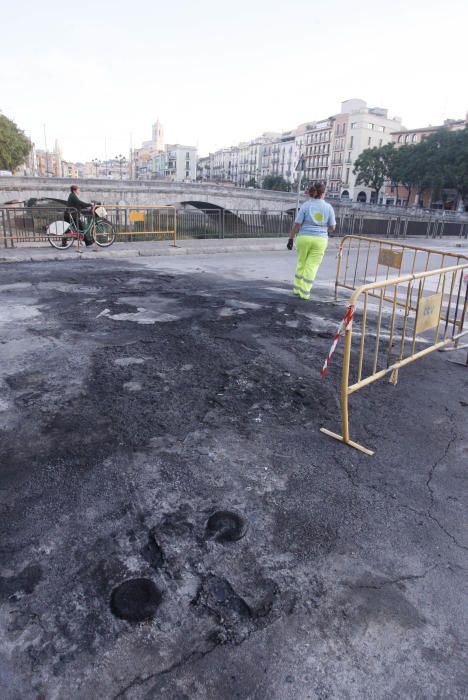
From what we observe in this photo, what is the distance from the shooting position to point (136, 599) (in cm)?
245

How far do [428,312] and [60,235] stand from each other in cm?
1230

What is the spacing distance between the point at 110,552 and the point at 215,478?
0.95 metres

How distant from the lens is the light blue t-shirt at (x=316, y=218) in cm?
834

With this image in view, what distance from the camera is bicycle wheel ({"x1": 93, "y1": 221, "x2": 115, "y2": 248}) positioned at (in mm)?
15502

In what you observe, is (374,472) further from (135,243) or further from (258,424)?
(135,243)

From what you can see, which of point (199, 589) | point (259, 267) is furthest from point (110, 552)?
point (259, 267)

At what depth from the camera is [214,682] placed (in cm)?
204

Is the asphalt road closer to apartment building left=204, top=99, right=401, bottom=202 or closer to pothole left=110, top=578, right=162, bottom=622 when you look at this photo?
pothole left=110, top=578, right=162, bottom=622

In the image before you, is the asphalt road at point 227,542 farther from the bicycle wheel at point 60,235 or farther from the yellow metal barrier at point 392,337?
the bicycle wheel at point 60,235

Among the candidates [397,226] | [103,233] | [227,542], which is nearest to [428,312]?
[227,542]

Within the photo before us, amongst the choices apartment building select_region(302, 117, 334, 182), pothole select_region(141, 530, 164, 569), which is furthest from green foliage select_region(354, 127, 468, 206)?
pothole select_region(141, 530, 164, 569)

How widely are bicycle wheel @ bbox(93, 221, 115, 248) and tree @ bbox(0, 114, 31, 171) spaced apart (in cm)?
4427

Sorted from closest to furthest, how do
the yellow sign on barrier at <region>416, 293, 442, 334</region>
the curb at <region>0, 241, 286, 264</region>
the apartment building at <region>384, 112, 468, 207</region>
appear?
the yellow sign on barrier at <region>416, 293, 442, 334</region> < the curb at <region>0, 241, 286, 264</region> < the apartment building at <region>384, 112, 468, 207</region>

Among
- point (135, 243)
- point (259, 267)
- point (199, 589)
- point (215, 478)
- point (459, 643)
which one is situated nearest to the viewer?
point (459, 643)
